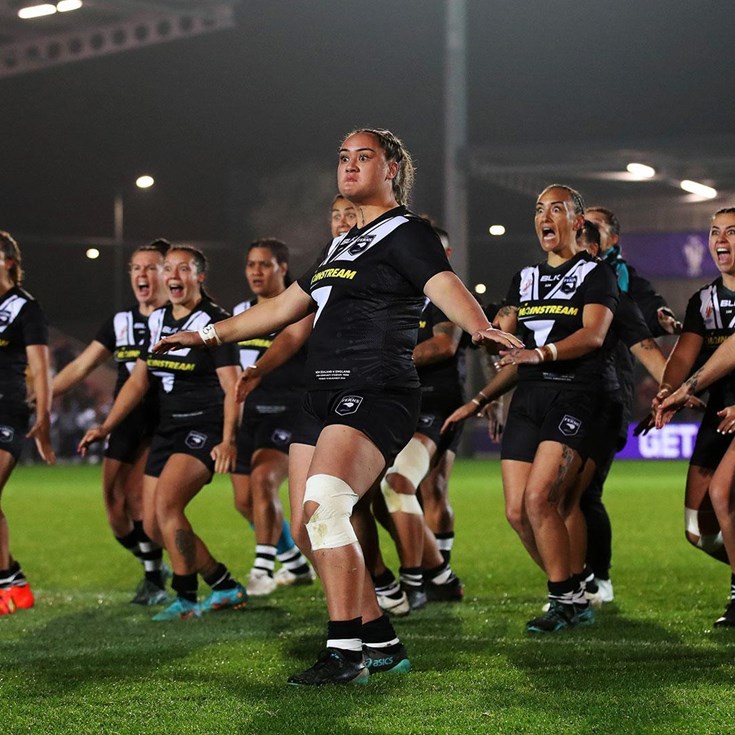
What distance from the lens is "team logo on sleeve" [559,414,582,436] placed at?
22.4 feet

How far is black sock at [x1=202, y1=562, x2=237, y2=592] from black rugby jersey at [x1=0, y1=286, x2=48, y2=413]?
1.59m

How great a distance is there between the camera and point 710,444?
23.1 feet

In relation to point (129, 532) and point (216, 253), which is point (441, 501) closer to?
point (129, 532)

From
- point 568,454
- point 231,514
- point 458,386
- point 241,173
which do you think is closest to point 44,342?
point 458,386

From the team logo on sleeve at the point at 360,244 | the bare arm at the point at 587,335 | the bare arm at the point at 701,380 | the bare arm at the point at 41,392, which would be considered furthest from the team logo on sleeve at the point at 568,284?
the bare arm at the point at 41,392

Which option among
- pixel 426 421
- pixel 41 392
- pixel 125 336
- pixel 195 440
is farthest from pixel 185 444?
pixel 426 421

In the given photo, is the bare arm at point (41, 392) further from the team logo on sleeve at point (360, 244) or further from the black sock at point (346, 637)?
the black sock at point (346, 637)

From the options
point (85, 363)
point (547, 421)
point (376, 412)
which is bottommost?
point (547, 421)

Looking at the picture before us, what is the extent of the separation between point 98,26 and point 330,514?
28.9 meters

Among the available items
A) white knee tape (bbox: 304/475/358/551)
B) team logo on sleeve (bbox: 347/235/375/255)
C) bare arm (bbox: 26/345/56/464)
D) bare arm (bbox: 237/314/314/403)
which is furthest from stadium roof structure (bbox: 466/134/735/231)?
white knee tape (bbox: 304/475/358/551)

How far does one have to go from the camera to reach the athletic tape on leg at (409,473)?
25.4ft

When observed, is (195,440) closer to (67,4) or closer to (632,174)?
(67,4)

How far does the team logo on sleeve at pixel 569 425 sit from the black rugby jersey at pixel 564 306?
22 centimetres

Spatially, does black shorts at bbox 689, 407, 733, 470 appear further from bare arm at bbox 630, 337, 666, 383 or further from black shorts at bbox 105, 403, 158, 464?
black shorts at bbox 105, 403, 158, 464
